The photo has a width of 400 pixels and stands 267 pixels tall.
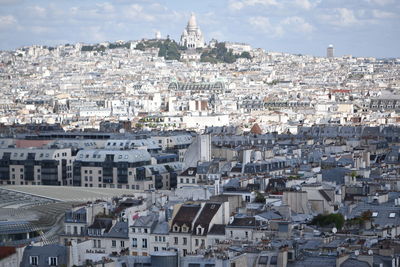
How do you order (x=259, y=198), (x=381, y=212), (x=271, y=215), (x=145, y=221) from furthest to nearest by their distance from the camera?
1. (x=259, y=198)
2. (x=381, y=212)
3. (x=271, y=215)
4. (x=145, y=221)

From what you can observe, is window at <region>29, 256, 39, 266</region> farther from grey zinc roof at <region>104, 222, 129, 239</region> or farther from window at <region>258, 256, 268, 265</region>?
grey zinc roof at <region>104, 222, 129, 239</region>

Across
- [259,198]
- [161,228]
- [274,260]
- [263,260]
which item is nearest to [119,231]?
[161,228]

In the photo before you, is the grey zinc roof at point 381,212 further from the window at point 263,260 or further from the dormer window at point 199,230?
the window at point 263,260

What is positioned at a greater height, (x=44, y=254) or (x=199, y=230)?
(x=199, y=230)

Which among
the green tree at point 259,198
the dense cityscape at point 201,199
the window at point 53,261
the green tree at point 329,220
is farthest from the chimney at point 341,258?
the green tree at point 259,198

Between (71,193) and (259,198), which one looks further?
(71,193)

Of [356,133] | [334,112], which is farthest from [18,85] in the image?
[356,133]

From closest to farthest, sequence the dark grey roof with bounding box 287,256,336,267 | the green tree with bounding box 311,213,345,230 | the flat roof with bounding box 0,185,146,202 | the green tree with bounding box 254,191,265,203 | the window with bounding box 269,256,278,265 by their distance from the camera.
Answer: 1. the dark grey roof with bounding box 287,256,336,267
2. the window with bounding box 269,256,278,265
3. the green tree with bounding box 311,213,345,230
4. the green tree with bounding box 254,191,265,203
5. the flat roof with bounding box 0,185,146,202

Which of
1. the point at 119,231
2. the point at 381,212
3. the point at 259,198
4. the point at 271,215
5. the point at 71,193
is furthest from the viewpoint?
the point at 71,193

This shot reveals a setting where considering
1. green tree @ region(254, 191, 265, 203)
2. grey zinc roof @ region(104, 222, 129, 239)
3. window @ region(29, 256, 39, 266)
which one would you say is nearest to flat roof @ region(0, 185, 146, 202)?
green tree @ region(254, 191, 265, 203)

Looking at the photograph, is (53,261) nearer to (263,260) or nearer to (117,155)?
(263,260)

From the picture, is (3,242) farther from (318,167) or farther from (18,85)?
(18,85)
